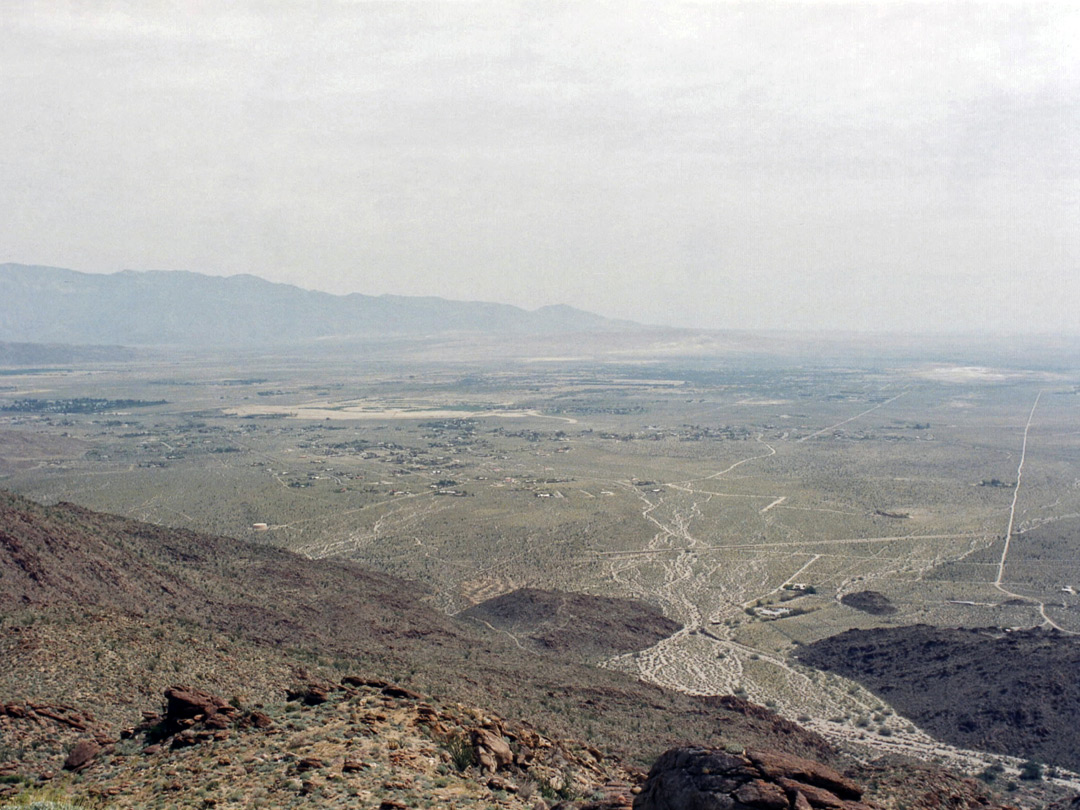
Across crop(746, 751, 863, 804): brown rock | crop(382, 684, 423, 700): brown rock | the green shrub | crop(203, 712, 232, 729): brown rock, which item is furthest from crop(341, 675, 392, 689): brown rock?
crop(746, 751, 863, 804): brown rock

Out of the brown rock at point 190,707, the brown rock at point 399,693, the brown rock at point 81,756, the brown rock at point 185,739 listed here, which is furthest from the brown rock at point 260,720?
the brown rock at point 399,693

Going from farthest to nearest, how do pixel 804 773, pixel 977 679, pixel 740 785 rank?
pixel 977 679, pixel 804 773, pixel 740 785

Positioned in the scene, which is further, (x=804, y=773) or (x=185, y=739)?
(x=185, y=739)

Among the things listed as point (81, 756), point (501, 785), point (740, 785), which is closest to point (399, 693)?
point (501, 785)

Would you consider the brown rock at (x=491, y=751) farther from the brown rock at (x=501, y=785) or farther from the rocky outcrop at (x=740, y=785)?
the rocky outcrop at (x=740, y=785)

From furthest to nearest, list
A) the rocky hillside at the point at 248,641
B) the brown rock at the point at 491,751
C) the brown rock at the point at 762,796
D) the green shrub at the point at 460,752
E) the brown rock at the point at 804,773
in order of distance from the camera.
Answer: the rocky hillside at the point at 248,641
the brown rock at the point at 491,751
the green shrub at the point at 460,752
the brown rock at the point at 804,773
the brown rock at the point at 762,796

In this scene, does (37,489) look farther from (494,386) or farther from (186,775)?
(494,386)

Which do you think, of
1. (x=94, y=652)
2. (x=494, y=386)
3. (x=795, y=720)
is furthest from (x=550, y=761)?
(x=494, y=386)

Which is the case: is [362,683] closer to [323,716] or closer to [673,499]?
[323,716]
